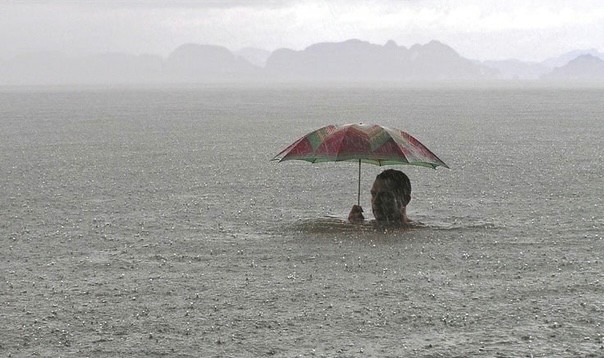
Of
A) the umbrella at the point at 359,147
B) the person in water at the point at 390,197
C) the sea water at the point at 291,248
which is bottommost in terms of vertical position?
the sea water at the point at 291,248

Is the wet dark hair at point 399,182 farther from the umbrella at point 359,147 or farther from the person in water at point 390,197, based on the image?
the umbrella at point 359,147

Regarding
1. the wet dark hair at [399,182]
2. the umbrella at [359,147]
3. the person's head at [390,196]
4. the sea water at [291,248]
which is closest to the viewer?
the sea water at [291,248]

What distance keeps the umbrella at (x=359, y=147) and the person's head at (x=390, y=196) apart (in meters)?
0.44

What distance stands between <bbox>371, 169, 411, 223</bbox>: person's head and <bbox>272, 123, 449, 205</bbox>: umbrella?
44cm

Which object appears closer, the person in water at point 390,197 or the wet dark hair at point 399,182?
the person in water at point 390,197

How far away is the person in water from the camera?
16516 millimetres

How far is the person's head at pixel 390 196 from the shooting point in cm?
1652

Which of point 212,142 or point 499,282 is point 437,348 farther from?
point 212,142

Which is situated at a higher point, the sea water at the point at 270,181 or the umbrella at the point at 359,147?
the umbrella at the point at 359,147

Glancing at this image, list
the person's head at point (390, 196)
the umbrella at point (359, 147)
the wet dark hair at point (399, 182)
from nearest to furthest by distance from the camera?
the umbrella at point (359, 147) → the person's head at point (390, 196) → the wet dark hair at point (399, 182)

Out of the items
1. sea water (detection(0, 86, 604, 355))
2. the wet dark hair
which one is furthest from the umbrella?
sea water (detection(0, 86, 604, 355))

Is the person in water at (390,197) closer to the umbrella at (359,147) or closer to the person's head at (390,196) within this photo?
the person's head at (390,196)

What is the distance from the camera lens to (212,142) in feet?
125

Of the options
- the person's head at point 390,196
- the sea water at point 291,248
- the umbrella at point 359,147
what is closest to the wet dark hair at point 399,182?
the person's head at point 390,196
